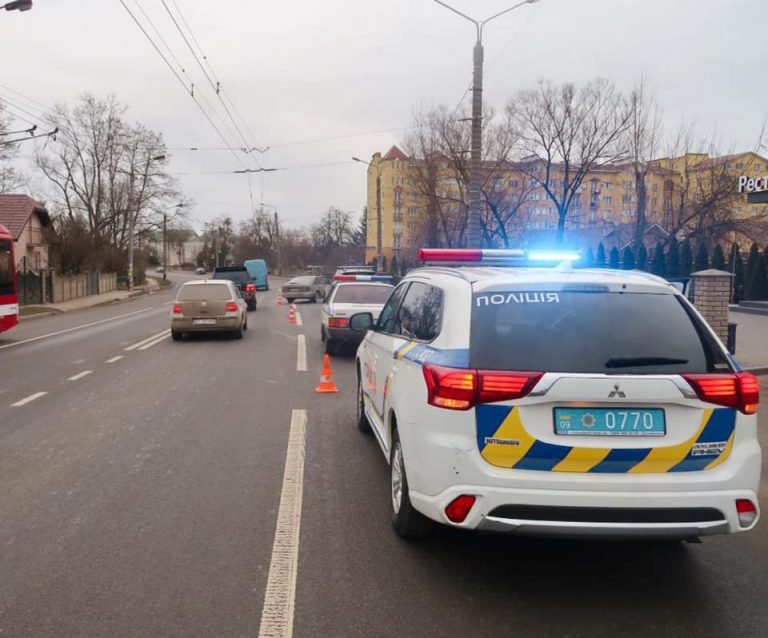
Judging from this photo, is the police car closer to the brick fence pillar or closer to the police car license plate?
the police car license plate

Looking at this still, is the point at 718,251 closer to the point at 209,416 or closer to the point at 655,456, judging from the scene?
the point at 209,416

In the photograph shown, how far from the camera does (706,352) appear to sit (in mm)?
3539

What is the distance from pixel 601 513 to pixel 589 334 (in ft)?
2.97

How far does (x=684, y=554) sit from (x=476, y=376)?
1.83 metres

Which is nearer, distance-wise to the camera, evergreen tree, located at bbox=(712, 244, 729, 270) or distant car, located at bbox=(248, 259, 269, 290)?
evergreen tree, located at bbox=(712, 244, 729, 270)

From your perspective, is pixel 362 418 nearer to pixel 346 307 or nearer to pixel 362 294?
pixel 346 307

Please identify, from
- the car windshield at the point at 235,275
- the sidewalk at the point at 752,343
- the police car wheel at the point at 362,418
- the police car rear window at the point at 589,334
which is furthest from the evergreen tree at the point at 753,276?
the police car rear window at the point at 589,334

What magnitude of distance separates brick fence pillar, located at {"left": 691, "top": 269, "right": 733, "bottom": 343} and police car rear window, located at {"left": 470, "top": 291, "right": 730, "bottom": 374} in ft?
33.8

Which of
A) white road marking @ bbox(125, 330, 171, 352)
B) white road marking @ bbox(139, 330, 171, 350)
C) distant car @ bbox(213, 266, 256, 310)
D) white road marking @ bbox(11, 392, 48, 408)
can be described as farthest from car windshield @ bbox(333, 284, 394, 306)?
distant car @ bbox(213, 266, 256, 310)

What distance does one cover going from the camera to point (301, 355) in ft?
44.2

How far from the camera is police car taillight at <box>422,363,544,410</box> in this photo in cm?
335

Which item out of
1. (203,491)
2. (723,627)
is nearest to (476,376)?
(723,627)

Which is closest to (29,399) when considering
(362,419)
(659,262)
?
(362,419)

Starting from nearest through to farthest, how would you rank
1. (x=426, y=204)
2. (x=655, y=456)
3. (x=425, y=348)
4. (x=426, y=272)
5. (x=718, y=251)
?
1. (x=655, y=456)
2. (x=425, y=348)
3. (x=426, y=272)
4. (x=718, y=251)
5. (x=426, y=204)
